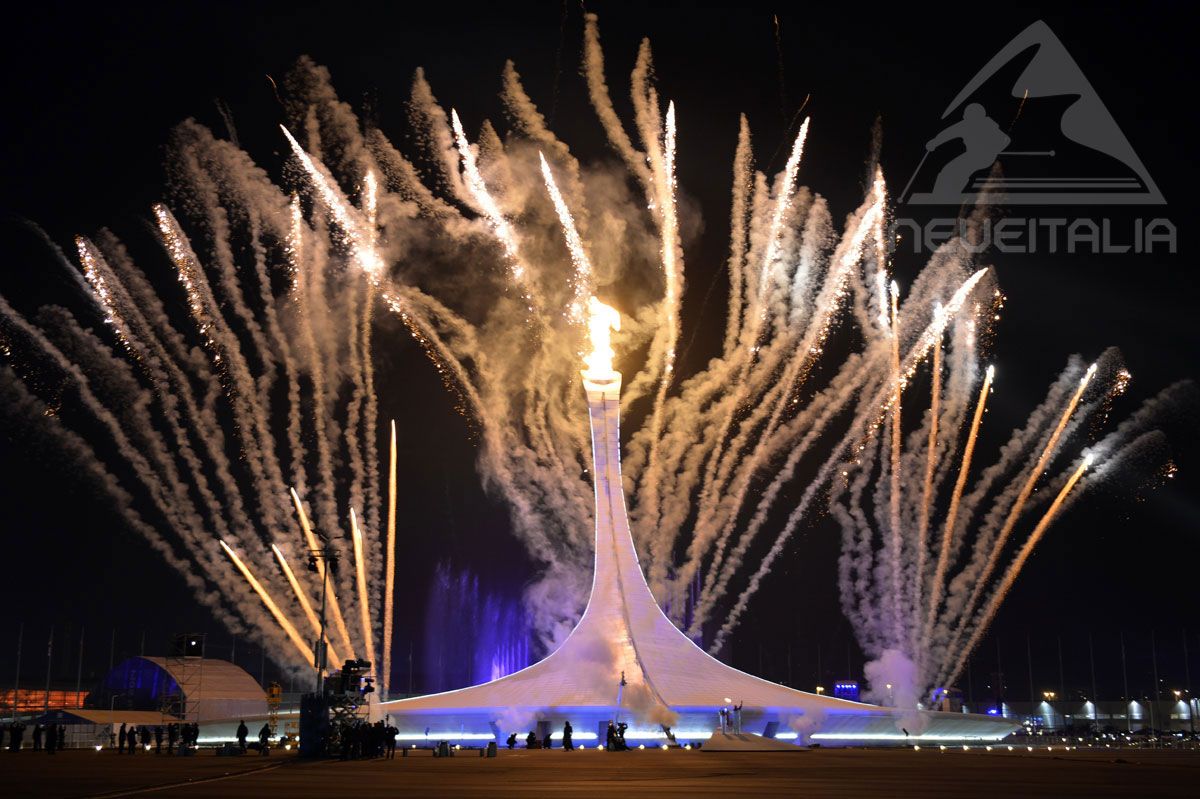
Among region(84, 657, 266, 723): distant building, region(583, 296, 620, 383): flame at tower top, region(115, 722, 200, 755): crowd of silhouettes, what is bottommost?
region(115, 722, 200, 755): crowd of silhouettes

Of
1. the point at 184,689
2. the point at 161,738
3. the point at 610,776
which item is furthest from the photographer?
the point at 184,689

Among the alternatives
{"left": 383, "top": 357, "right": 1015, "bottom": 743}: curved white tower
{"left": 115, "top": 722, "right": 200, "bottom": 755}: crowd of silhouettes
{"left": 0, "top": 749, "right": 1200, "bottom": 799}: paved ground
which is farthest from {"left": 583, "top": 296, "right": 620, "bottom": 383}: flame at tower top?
{"left": 115, "top": 722, "right": 200, "bottom": 755}: crowd of silhouettes

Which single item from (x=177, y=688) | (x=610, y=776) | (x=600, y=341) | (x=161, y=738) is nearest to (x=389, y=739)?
(x=161, y=738)

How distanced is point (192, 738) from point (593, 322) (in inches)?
560

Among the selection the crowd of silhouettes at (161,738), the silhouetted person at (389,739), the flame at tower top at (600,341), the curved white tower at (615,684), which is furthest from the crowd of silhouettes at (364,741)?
the flame at tower top at (600,341)

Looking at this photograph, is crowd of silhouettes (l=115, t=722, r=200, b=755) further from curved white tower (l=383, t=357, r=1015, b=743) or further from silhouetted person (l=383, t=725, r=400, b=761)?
curved white tower (l=383, t=357, r=1015, b=743)

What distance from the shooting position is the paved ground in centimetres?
1334

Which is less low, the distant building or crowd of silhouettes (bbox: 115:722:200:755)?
the distant building

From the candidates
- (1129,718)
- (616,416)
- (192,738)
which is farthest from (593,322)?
(1129,718)

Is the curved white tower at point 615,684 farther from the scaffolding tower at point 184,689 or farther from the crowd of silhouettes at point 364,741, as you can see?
the scaffolding tower at point 184,689

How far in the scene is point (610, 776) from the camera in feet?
52.6

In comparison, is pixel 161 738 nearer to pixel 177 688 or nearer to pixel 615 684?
pixel 615 684

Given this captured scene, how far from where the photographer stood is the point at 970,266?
27703 millimetres

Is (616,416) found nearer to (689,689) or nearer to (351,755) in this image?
(689,689)
